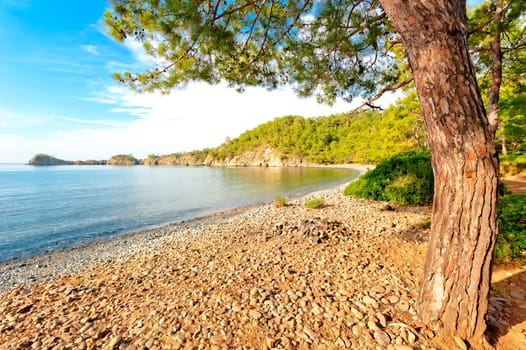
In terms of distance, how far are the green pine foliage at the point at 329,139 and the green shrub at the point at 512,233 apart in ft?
53.5

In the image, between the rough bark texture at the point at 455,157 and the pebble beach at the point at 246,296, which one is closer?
the rough bark texture at the point at 455,157

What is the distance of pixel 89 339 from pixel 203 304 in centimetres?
129

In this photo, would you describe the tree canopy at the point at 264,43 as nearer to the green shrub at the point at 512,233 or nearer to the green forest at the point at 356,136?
the green forest at the point at 356,136

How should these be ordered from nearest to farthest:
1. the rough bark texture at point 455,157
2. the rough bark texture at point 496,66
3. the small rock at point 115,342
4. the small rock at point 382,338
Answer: the rough bark texture at point 455,157 → the small rock at point 382,338 → the small rock at point 115,342 → the rough bark texture at point 496,66

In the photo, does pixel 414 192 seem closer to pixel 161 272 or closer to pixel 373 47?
pixel 373 47

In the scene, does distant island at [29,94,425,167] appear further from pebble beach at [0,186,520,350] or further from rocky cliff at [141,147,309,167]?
pebble beach at [0,186,520,350]

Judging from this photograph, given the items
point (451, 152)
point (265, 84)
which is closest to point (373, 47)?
point (265, 84)

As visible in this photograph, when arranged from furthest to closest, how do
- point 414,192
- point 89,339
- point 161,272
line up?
point 414,192
point 161,272
point 89,339

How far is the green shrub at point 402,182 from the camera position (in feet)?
27.1

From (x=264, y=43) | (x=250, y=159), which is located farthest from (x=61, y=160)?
(x=264, y=43)

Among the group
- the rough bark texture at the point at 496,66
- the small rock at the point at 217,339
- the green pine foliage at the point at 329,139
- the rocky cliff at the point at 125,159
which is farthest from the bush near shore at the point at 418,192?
the rocky cliff at the point at 125,159

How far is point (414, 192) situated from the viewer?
331 inches

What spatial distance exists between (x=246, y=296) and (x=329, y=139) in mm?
95025

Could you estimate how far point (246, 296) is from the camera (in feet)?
10.6
